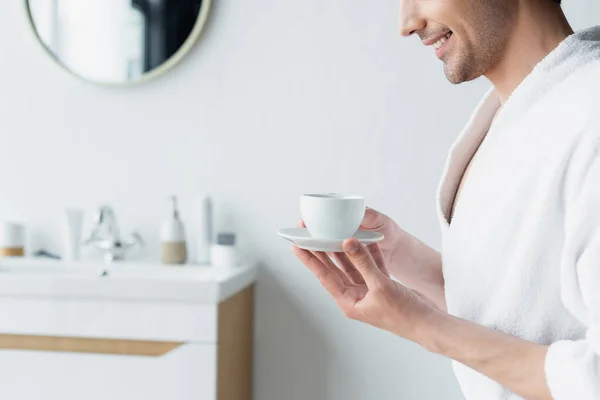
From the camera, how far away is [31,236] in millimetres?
2064

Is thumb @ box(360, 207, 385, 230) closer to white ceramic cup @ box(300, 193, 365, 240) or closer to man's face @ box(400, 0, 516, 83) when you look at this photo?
white ceramic cup @ box(300, 193, 365, 240)

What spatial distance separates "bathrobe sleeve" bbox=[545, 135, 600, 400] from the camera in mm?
707

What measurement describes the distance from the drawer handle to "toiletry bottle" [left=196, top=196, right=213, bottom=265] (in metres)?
0.39

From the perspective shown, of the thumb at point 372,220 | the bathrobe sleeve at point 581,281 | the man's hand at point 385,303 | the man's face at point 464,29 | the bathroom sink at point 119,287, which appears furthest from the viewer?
the bathroom sink at point 119,287

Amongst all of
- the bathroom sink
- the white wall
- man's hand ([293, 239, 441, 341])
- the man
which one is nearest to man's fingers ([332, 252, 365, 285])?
the man

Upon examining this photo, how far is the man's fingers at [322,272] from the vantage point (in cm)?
91

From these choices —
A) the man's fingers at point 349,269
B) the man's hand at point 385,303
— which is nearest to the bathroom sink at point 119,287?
the man's fingers at point 349,269

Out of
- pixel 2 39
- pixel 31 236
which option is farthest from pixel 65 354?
pixel 2 39

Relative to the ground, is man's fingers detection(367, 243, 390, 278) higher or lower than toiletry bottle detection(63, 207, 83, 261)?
higher

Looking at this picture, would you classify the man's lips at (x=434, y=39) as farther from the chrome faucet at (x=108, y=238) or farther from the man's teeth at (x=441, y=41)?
the chrome faucet at (x=108, y=238)

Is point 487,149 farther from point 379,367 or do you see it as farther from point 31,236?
point 31,236

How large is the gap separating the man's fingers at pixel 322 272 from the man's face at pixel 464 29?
1.04 feet

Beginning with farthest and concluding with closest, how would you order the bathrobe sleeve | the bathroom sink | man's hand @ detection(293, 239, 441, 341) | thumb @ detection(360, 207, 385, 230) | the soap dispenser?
the soap dispenser → the bathroom sink → thumb @ detection(360, 207, 385, 230) → man's hand @ detection(293, 239, 441, 341) → the bathrobe sleeve

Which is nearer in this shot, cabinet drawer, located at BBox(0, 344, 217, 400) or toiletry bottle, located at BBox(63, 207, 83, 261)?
cabinet drawer, located at BBox(0, 344, 217, 400)
